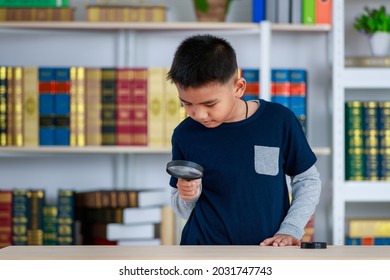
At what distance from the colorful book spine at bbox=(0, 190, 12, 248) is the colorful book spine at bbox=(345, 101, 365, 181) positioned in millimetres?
1257

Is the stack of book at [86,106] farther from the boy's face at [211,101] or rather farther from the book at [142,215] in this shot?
the boy's face at [211,101]

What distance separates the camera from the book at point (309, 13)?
9.74ft

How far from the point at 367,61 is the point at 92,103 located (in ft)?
3.36

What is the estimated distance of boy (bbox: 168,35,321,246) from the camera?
1576mm

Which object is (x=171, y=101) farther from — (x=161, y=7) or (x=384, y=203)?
(x=384, y=203)

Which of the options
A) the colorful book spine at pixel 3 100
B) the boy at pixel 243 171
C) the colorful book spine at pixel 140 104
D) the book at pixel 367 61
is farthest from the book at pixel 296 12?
the boy at pixel 243 171

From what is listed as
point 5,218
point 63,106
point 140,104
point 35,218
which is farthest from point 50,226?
point 140,104

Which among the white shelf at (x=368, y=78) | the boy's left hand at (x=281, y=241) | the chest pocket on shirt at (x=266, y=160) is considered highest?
the white shelf at (x=368, y=78)

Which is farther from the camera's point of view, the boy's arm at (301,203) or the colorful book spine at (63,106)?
the colorful book spine at (63,106)

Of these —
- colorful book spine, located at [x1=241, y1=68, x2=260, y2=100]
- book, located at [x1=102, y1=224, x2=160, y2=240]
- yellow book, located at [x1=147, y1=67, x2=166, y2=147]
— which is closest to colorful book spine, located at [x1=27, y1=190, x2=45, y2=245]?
book, located at [x1=102, y1=224, x2=160, y2=240]

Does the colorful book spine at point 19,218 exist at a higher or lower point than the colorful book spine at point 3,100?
lower

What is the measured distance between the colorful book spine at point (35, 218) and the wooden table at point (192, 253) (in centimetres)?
162

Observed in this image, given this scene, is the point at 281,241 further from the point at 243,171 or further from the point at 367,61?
the point at 367,61

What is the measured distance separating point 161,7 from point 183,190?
1.56 meters
